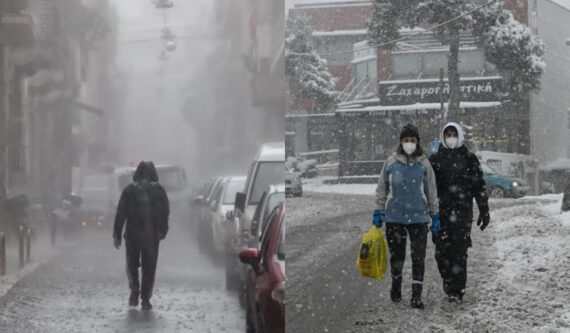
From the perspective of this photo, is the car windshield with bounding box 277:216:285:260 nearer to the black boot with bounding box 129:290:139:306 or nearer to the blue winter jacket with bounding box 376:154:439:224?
the blue winter jacket with bounding box 376:154:439:224

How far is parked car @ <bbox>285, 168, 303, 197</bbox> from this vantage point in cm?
331

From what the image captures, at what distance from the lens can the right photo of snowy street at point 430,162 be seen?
3.26 m

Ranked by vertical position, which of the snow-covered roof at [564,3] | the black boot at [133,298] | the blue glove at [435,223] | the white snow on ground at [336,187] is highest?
the snow-covered roof at [564,3]

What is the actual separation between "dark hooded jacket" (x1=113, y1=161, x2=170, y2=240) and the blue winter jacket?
3.15 ft

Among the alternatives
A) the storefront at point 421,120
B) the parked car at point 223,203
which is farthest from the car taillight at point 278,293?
the storefront at point 421,120

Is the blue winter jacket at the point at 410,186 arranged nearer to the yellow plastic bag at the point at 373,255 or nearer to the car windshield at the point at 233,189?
the yellow plastic bag at the point at 373,255

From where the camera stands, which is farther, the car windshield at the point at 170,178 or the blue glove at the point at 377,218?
the blue glove at the point at 377,218

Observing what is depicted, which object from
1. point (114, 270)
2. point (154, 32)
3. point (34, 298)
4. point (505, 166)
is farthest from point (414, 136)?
point (34, 298)

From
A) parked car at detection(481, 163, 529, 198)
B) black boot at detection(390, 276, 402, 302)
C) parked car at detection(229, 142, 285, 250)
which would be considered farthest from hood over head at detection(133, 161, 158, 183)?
parked car at detection(481, 163, 529, 198)

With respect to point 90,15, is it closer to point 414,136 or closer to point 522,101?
point 414,136

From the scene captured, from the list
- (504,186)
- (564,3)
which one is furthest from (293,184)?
(564,3)

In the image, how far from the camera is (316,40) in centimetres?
343

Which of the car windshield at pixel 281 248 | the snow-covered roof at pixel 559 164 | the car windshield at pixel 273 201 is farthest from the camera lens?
the snow-covered roof at pixel 559 164

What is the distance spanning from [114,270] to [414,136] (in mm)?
1457
